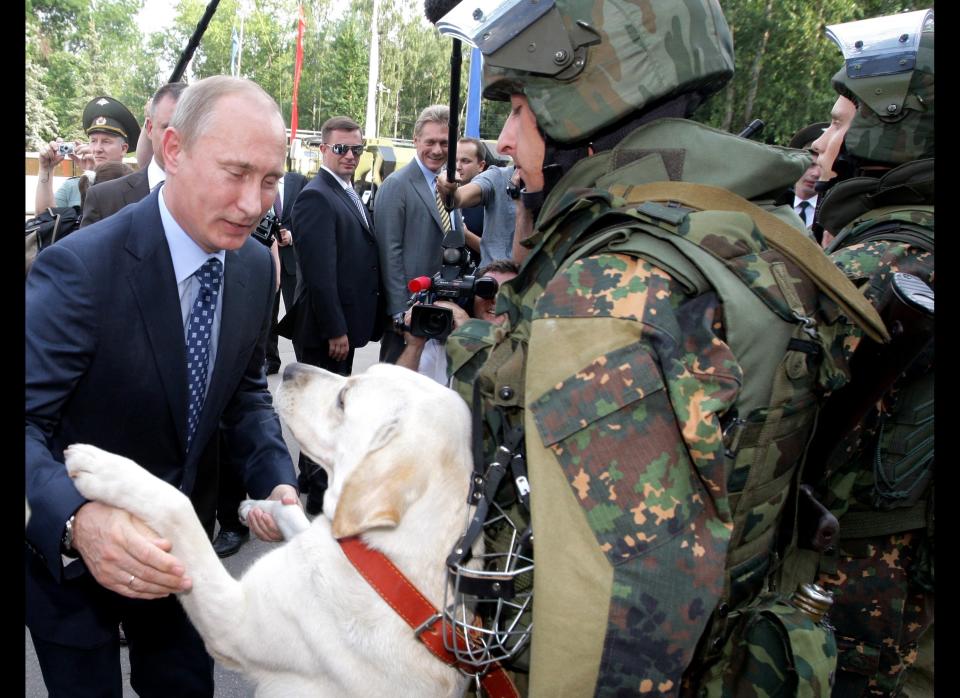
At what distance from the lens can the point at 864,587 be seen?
2.52 meters

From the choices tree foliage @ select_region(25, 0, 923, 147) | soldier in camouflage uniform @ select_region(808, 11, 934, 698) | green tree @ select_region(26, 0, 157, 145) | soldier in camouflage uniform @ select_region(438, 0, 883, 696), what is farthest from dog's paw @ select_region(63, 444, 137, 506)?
green tree @ select_region(26, 0, 157, 145)

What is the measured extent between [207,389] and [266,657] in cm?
81

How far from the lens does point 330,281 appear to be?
551cm

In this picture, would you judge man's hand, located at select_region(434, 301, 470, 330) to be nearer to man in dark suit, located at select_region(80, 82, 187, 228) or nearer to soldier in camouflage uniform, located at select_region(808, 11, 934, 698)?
soldier in camouflage uniform, located at select_region(808, 11, 934, 698)

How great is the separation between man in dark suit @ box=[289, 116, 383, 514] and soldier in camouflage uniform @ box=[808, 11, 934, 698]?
358 cm

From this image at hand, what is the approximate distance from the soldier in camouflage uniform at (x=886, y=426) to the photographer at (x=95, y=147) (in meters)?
5.26

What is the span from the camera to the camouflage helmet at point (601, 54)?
1679mm

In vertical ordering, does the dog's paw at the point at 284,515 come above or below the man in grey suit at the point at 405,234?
below

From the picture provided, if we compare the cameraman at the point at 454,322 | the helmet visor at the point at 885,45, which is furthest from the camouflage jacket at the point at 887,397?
the cameraman at the point at 454,322

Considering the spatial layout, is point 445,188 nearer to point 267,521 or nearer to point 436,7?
point 436,7

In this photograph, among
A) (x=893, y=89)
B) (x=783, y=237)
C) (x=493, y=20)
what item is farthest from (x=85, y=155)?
(x=783, y=237)

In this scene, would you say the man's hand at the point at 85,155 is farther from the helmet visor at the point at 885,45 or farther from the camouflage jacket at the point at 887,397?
the camouflage jacket at the point at 887,397

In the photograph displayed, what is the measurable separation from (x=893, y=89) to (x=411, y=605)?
242 cm
